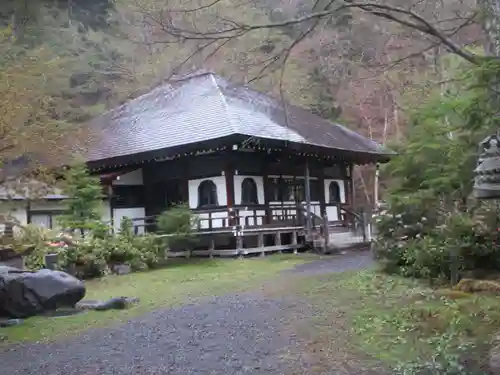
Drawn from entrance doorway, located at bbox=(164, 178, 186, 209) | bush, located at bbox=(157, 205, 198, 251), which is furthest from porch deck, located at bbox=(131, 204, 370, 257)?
entrance doorway, located at bbox=(164, 178, 186, 209)

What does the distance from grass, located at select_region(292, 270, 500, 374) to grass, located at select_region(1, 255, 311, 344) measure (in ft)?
7.60

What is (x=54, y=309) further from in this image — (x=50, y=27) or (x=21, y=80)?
(x=50, y=27)

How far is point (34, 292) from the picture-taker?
8719mm

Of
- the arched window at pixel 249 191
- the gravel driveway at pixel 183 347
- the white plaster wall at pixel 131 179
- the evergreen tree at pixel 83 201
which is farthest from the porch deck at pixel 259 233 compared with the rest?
the gravel driveway at pixel 183 347

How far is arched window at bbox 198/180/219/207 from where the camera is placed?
17516 millimetres

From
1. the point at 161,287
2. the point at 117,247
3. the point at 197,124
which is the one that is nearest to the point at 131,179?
the point at 197,124

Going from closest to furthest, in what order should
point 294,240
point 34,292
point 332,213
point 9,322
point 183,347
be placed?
1. point 183,347
2. point 9,322
3. point 34,292
4. point 294,240
5. point 332,213

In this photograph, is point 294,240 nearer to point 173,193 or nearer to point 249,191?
point 249,191

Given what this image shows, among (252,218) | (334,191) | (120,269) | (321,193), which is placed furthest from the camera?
(334,191)

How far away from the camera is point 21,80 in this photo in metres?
7.38

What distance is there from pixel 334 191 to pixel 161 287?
1228cm

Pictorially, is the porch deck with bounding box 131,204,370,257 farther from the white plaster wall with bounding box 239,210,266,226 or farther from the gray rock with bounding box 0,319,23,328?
the gray rock with bounding box 0,319,23,328

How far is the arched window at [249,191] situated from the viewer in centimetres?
1773

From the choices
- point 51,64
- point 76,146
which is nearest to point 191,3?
point 51,64
